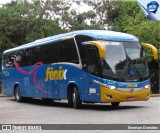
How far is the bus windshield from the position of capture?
52.4 ft

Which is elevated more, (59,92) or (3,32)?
(3,32)

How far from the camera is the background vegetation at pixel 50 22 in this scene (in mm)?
35969

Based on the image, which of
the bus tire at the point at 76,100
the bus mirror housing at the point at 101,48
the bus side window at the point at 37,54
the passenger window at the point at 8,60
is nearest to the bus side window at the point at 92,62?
the bus mirror housing at the point at 101,48

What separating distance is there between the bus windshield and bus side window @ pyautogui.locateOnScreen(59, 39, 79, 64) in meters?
1.62

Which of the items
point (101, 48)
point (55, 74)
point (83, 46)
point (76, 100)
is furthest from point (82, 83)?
point (55, 74)

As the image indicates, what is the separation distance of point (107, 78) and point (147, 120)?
12.9 feet

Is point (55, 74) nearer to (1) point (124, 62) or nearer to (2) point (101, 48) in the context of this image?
(1) point (124, 62)

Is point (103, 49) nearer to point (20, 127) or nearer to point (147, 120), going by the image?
point (147, 120)

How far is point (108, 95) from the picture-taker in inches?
625

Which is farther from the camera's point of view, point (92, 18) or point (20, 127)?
point (92, 18)

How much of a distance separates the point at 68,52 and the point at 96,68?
222cm

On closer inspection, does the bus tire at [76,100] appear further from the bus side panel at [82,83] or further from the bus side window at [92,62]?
the bus side window at [92,62]

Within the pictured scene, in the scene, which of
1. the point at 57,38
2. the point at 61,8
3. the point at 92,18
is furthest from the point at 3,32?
the point at 57,38

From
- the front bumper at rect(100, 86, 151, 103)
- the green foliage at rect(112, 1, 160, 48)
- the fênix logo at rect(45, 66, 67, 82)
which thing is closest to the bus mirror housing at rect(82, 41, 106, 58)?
the front bumper at rect(100, 86, 151, 103)
